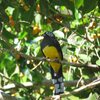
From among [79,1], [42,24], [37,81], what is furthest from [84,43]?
[79,1]

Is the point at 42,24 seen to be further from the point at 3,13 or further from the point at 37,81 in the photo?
the point at 3,13

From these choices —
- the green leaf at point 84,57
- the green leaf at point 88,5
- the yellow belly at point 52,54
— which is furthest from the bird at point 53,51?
the green leaf at point 88,5

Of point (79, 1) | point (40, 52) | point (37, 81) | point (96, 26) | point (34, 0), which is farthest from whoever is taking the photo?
point (96, 26)

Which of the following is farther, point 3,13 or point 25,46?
point 25,46

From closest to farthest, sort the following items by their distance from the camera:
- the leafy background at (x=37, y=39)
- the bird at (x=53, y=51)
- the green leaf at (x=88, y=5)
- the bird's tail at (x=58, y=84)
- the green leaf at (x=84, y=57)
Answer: the green leaf at (x=88, y=5)
the leafy background at (x=37, y=39)
the bird's tail at (x=58, y=84)
the bird at (x=53, y=51)
the green leaf at (x=84, y=57)

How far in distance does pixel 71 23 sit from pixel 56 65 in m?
0.51

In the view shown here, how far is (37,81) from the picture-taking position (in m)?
3.12

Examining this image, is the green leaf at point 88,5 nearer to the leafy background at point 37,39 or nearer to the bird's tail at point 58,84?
the leafy background at point 37,39

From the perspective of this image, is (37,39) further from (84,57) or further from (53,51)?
(84,57)

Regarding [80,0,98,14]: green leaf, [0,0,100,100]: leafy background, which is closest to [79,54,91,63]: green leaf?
[0,0,100,100]: leafy background

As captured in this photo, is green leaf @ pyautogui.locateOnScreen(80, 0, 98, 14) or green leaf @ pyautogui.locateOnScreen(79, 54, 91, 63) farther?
green leaf @ pyautogui.locateOnScreen(79, 54, 91, 63)

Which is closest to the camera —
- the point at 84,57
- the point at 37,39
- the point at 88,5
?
the point at 88,5

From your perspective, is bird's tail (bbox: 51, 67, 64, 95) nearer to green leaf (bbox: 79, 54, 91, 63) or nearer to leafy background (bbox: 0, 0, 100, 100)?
leafy background (bbox: 0, 0, 100, 100)

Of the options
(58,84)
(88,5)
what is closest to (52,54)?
(58,84)
